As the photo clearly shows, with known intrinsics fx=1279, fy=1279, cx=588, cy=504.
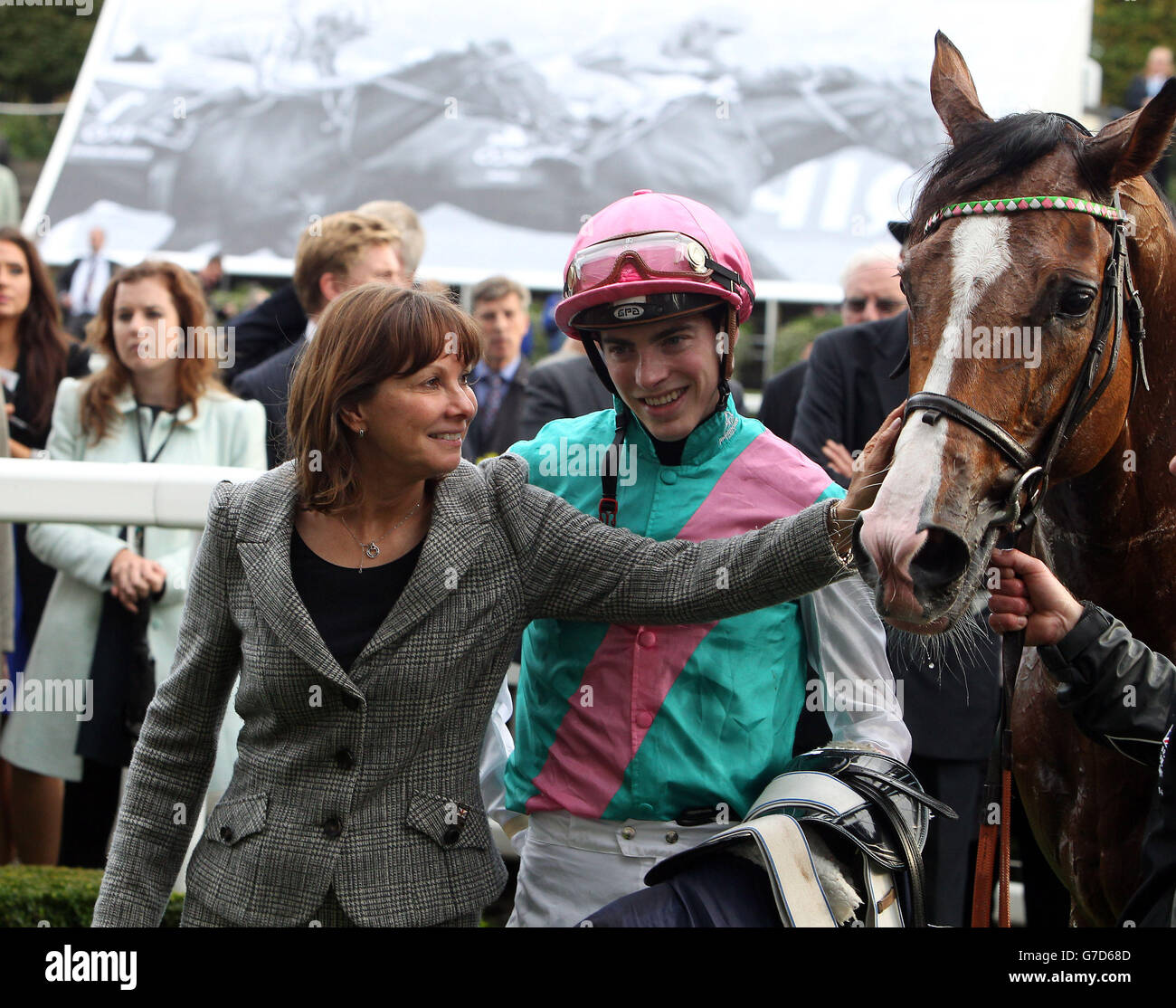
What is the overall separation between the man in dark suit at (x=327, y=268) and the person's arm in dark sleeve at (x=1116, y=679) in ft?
9.32

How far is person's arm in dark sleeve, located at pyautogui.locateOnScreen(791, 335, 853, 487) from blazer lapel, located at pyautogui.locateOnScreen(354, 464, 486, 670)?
7.77 ft

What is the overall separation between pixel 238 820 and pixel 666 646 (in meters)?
0.74

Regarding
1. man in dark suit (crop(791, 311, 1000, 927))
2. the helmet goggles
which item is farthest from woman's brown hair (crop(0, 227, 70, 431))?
the helmet goggles

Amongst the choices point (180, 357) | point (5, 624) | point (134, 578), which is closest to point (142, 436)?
point (180, 357)

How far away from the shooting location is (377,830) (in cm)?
197

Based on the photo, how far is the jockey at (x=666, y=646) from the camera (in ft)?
6.86

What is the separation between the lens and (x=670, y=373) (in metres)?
2.19

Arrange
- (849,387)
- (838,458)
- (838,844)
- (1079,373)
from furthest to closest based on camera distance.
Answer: (849,387)
(838,458)
(1079,373)
(838,844)

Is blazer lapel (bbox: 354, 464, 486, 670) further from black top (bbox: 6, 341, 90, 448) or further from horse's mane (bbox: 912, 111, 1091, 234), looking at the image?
black top (bbox: 6, 341, 90, 448)

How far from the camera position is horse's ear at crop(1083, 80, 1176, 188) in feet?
6.91

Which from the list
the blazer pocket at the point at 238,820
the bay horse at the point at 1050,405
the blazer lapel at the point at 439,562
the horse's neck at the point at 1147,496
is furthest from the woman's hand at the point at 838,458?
the blazer pocket at the point at 238,820

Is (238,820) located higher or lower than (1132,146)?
lower

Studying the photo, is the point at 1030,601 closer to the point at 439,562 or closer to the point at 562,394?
the point at 439,562
